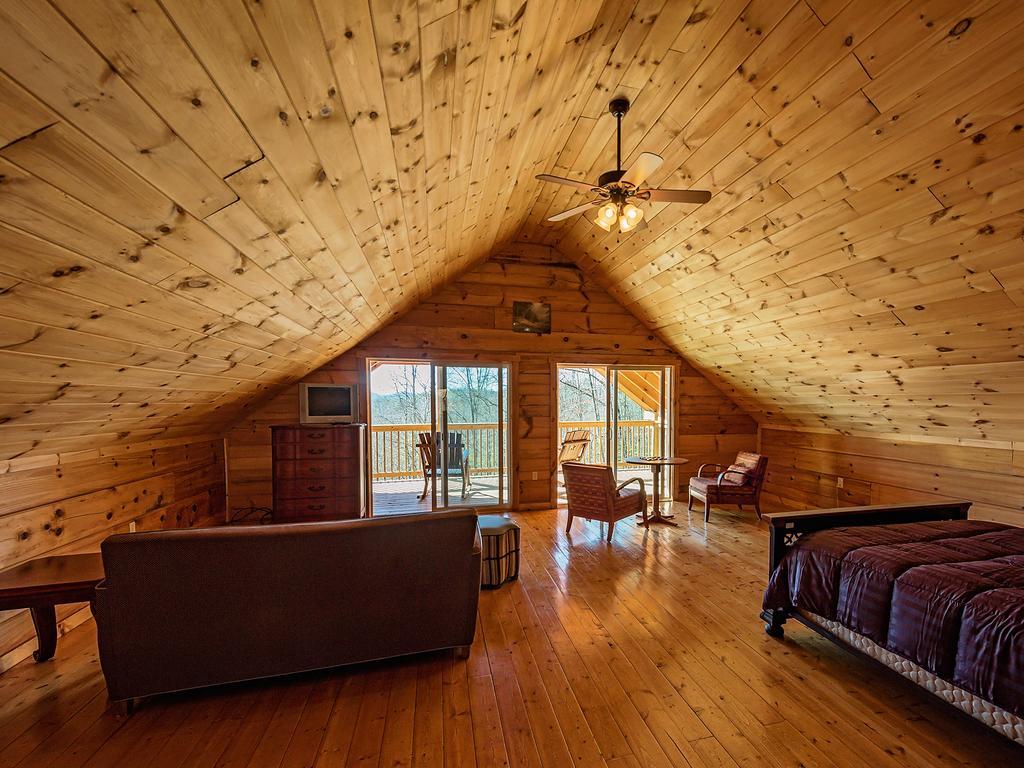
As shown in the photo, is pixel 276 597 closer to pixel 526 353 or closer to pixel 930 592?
pixel 930 592

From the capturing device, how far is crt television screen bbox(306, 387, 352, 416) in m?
5.00

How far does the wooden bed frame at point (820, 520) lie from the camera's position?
274cm

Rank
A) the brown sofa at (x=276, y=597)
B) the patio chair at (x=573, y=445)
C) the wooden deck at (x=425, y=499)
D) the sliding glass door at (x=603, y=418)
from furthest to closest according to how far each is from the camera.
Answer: the sliding glass door at (x=603, y=418), the patio chair at (x=573, y=445), the wooden deck at (x=425, y=499), the brown sofa at (x=276, y=597)

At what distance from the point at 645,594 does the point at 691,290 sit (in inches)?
116

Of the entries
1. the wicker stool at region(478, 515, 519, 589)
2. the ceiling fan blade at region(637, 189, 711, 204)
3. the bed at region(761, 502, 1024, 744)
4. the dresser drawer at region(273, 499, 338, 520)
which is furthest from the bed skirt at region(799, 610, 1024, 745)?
the dresser drawer at region(273, 499, 338, 520)

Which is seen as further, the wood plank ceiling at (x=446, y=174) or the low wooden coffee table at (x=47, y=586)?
the low wooden coffee table at (x=47, y=586)

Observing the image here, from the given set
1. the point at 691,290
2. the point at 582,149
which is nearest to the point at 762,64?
the point at 582,149

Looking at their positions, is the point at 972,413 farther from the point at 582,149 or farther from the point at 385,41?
the point at 385,41

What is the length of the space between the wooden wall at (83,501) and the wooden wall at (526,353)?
0.80m

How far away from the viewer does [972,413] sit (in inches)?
145

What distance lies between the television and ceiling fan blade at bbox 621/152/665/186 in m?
3.86

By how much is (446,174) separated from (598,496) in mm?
3307

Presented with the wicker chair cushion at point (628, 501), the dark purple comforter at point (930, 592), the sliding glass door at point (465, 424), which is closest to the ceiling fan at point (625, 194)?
the dark purple comforter at point (930, 592)

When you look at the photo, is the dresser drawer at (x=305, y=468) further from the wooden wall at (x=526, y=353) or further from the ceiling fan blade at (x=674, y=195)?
the ceiling fan blade at (x=674, y=195)
